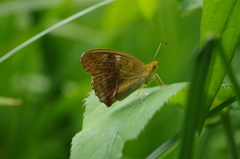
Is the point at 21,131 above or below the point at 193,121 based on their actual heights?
below

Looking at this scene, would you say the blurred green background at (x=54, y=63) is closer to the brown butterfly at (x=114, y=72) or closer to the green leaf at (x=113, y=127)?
the brown butterfly at (x=114, y=72)

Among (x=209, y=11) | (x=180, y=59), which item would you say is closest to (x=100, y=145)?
(x=209, y=11)

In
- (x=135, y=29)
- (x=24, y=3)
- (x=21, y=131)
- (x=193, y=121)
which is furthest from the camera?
(x=135, y=29)

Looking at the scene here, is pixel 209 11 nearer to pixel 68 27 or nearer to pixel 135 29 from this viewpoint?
pixel 68 27

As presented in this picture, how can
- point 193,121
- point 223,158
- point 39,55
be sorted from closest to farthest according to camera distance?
point 193,121
point 223,158
point 39,55

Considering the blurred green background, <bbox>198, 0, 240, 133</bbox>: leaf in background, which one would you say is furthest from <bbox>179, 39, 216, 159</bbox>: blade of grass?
the blurred green background

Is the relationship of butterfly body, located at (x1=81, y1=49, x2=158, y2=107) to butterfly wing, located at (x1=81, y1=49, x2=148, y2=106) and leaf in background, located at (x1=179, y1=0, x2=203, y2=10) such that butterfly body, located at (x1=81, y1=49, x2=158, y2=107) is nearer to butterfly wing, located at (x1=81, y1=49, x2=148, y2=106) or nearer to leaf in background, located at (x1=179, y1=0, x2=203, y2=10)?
butterfly wing, located at (x1=81, y1=49, x2=148, y2=106)
